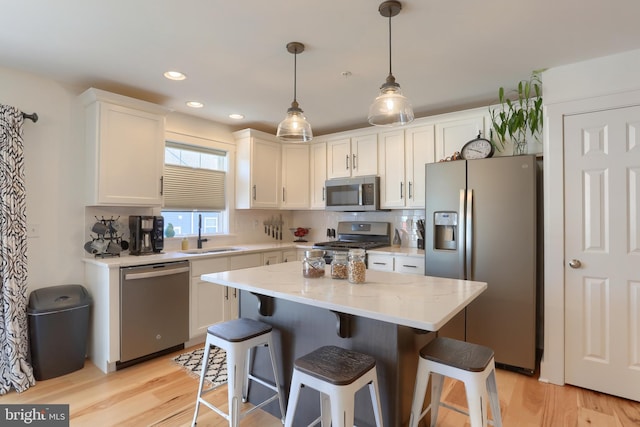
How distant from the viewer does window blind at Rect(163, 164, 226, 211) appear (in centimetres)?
367

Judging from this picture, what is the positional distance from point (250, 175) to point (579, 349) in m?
3.57

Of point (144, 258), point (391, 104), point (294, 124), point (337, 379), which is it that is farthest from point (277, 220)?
point (337, 379)

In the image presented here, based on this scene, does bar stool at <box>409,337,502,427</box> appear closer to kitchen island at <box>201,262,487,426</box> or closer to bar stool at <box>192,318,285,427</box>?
kitchen island at <box>201,262,487,426</box>

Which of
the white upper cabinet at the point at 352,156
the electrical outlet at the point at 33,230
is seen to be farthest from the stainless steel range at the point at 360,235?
the electrical outlet at the point at 33,230

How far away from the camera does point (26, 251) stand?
266cm

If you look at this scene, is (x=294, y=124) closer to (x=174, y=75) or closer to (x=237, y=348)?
(x=174, y=75)

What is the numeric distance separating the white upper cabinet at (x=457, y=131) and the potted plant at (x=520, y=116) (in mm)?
130

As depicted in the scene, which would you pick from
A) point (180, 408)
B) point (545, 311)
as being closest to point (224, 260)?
point (180, 408)

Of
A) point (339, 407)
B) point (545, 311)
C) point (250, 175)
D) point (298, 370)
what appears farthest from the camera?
point (250, 175)

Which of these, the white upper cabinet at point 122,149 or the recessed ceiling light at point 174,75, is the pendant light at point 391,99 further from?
the white upper cabinet at point 122,149

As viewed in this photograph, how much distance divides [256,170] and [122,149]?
155 cm

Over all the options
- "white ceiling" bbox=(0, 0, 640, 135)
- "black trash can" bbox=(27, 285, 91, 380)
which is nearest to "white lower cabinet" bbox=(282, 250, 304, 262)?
"white ceiling" bbox=(0, 0, 640, 135)

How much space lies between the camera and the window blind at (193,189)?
12.0ft

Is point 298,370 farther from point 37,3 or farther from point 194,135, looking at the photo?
point 194,135
